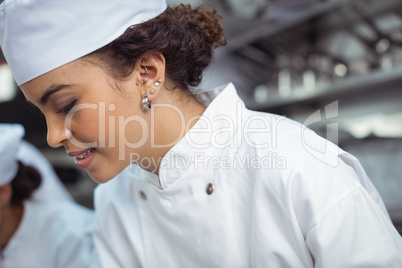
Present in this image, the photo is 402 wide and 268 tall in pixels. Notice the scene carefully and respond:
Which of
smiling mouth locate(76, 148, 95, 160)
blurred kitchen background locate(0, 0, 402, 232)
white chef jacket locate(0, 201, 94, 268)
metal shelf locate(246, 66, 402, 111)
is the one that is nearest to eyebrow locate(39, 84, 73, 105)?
smiling mouth locate(76, 148, 95, 160)

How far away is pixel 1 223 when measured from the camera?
1.56 metres

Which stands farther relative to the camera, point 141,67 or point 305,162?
point 141,67

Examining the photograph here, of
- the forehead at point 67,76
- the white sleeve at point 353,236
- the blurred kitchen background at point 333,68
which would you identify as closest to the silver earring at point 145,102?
the forehead at point 67,76

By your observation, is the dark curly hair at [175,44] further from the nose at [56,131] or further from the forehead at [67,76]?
the nose at [56,131]

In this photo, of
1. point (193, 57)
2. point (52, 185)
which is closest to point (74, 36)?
point (193, 57)

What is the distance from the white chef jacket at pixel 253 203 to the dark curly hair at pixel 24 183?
714 mm

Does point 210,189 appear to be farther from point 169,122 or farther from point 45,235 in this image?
point 45,235

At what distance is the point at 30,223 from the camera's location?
1581 millimetres

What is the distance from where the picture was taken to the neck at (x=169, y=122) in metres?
0.91

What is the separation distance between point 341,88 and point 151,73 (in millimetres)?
1099

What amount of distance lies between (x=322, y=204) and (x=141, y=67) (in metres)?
0.48

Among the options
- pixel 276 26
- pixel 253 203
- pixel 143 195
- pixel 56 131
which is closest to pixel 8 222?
pixel 143 195

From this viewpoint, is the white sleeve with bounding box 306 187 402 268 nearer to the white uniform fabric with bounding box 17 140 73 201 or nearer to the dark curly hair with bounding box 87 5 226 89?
the dark curly hair with bounding box 87 5 226 89

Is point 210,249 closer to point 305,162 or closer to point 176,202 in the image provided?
point 176,202
